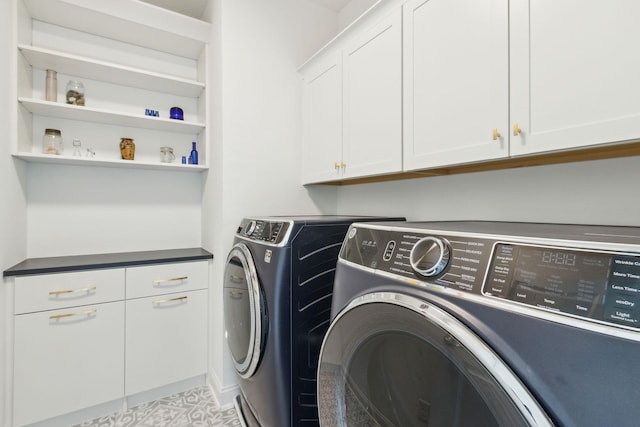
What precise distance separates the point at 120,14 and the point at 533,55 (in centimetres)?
229

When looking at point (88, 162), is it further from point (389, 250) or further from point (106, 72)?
point (389, 250)

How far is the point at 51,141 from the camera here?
6.15 ft

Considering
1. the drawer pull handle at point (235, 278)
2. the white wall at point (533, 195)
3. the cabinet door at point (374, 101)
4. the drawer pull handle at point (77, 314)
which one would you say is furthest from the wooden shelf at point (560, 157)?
the drawer pull handle at point (77, 314)

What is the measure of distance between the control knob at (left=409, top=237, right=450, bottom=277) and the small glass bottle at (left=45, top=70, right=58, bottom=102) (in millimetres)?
2358

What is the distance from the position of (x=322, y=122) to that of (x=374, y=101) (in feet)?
1.61

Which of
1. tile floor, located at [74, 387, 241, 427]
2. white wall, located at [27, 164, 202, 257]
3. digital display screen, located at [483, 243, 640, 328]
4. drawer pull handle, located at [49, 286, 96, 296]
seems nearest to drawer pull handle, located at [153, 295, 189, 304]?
drawer pull handle, located at [49, 286, 96, 296]

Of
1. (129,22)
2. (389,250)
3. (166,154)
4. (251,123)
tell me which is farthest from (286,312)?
(129,22)

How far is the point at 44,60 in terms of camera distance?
1812 mm

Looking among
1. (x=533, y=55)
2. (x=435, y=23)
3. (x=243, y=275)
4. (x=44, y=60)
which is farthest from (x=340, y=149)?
(x=44, y=60)

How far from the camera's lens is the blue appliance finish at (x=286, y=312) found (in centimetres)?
122

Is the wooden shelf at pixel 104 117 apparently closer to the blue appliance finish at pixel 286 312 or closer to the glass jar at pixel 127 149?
the glass jar at pixel 127 149

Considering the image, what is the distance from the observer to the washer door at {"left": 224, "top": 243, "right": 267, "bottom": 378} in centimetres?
130

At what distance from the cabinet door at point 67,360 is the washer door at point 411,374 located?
1535mm

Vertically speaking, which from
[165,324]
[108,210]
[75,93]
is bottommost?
[165,324]
